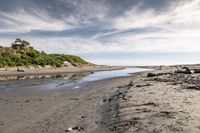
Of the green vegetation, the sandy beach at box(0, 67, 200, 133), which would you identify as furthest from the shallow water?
the green vegetation

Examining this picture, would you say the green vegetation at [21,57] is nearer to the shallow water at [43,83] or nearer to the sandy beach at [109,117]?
the shallow water at [43,83]

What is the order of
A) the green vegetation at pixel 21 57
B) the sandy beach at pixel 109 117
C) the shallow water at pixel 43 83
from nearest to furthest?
1. the sandy beach at pixel 109 117
2. the shallow water at pixel 43 83
3. the green vegetation at pixel 21 57

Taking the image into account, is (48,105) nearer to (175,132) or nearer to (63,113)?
(63,113)

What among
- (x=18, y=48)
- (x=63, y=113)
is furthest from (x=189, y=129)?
(x=18, y=48)

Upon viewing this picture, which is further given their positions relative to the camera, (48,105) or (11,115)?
(48,105)

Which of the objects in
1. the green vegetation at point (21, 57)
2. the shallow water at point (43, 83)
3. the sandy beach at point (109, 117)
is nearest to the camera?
the sandy beach at point (109, 117)

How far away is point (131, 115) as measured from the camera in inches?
391

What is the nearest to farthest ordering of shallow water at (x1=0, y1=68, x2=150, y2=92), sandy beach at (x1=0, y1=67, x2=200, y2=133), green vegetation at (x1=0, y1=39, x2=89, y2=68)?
sandy beach at (x1=0, y1=67, x2=200, y2=133) < shallow water at (x1=0, y1=68, x2=150, y2=92) < green vegetation at (x1=0, y1=39, x2=89, y2=68)

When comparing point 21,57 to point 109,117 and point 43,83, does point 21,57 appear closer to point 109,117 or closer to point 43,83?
point 43,83

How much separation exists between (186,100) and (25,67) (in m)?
49.0

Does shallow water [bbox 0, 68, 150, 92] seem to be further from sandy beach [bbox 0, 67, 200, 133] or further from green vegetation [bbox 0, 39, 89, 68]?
green vegetation [bbox 0, 39, 89, 68]

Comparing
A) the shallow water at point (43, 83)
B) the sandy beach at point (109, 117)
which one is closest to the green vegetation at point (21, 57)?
the shallow water at point (43, 83)

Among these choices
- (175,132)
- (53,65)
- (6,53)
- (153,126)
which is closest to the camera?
(175,132)

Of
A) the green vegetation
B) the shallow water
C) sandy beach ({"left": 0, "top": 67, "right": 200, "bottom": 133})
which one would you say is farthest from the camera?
the green vegetation
